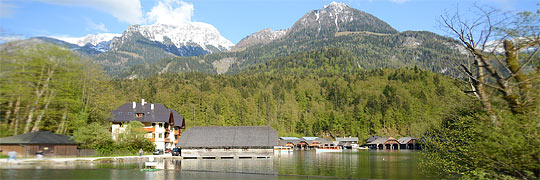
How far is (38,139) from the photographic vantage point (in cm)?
3162

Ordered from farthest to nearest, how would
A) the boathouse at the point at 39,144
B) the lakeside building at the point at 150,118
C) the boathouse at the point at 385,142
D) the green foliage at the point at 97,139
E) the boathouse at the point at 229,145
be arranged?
the boathouse at the point at 385,142 → the lakeside building at the point at 150,118 → the boathouse at the point at 229,145 → the green foliage at the point at 97,139 → the boathouse at the point at 39,144

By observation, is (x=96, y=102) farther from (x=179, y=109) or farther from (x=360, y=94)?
(x=360, y=94)

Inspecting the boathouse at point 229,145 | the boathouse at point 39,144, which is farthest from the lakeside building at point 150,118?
the boathouse at point 39,144

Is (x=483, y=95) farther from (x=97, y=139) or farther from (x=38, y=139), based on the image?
(x=97, y=139)

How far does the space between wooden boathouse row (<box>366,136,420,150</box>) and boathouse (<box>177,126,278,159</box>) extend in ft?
294

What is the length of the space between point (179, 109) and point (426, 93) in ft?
408

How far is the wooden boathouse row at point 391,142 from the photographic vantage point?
146375mm

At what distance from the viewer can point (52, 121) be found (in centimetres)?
2820

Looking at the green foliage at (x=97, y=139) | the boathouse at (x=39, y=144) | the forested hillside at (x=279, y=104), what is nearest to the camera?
the boathouse at (x=39, y=144)

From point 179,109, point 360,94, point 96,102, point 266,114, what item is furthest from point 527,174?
point 360,94

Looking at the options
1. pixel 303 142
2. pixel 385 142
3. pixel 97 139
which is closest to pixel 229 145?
pixel 97 139

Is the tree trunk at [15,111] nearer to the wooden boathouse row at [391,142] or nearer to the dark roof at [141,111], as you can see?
the dark roof at [141,111]

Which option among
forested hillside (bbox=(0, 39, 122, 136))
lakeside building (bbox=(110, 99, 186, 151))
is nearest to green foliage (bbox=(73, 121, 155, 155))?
lakeside building (bbox=(110, 99, 186, 151))

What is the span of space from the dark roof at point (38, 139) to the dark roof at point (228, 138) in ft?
84.9
